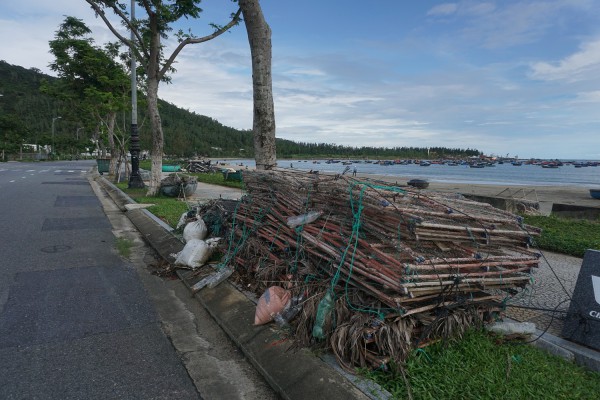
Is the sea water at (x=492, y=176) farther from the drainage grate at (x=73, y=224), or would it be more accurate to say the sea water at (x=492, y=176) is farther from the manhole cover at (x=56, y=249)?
the manhole cover at (x=56, y=249)

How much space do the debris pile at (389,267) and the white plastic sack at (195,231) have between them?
102 inches

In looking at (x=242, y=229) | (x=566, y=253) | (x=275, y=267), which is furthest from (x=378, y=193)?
(x=566, y=253)

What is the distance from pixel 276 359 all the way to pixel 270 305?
2.23 ft

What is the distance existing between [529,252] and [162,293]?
4.38 m

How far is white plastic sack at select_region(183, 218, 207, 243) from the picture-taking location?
22.2 feet

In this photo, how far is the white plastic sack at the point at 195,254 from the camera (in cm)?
593

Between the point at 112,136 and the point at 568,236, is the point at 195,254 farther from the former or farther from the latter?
the point at 112,136

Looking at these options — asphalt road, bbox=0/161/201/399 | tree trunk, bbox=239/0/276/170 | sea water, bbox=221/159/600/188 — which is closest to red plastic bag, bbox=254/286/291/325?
asphalt road, bbox=0/161/201/399

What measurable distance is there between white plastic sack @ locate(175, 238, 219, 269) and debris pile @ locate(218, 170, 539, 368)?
69.6 inches

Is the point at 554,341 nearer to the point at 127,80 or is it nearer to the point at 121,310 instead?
the point at 121,310

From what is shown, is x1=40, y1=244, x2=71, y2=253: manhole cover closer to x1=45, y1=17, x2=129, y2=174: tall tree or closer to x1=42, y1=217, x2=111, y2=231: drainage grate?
x1=42, y1=217, x2=111, y2=231: drainage grate

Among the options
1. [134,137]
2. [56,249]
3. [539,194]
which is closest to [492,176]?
[539,194]

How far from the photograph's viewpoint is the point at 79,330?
4059 mm

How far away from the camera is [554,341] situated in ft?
12.2
